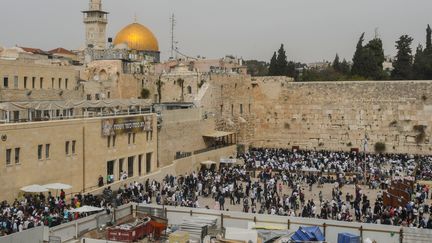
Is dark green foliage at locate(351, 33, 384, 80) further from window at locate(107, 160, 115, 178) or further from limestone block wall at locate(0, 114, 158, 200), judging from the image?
window at locate(107, 160, 115, 178)

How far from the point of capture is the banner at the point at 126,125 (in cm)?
2428

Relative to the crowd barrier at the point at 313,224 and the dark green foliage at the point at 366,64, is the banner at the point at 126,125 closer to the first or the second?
the crowd barrier at the point at 313,224

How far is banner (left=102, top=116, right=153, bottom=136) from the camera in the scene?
24.3 m

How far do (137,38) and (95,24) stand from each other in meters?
5.38

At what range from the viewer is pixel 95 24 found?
175 ft

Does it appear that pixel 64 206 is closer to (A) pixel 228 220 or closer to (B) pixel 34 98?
(A) pixel 228 220

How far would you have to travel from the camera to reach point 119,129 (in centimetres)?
2525

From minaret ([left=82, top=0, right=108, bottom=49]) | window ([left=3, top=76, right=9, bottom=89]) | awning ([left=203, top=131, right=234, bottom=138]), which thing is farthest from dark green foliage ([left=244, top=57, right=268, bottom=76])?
window ([left=3, top=76, right=9, bottom=89])

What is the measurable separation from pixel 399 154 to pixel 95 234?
2701 cm

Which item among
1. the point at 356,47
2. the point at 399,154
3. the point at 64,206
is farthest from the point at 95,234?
the point at 356,47

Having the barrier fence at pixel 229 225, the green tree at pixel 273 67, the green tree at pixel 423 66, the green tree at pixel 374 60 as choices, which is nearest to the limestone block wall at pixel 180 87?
the green tree at pixel 273 67

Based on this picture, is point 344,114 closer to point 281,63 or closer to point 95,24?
point 281,63

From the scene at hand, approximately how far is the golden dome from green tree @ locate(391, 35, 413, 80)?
2191 cm

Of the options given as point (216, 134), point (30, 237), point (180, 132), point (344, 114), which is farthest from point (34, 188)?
point (344, 114)
